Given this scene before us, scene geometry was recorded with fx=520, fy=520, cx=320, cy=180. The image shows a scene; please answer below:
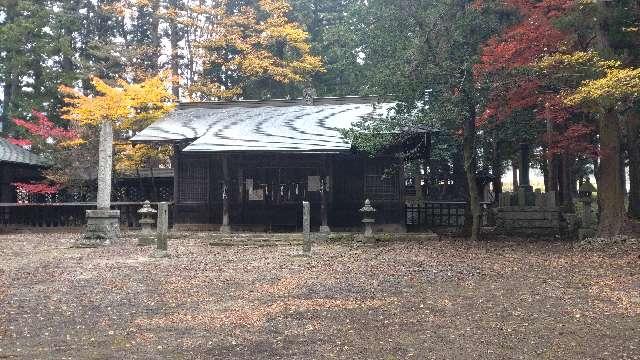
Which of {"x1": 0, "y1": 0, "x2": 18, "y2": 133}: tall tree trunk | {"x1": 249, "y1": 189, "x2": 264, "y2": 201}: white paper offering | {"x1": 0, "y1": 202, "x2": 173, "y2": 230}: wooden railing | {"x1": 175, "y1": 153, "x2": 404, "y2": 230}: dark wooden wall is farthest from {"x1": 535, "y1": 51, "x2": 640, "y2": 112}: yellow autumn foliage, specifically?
{"x1": 0, "y1": 0, "x2": 18, "y2": 133}: tall tree trunk

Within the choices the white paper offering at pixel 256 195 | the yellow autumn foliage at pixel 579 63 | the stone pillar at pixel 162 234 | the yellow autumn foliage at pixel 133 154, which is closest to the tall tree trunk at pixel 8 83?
the yellow autumn foliage at pixel 133 154

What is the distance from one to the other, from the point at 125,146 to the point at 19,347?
19.3 m

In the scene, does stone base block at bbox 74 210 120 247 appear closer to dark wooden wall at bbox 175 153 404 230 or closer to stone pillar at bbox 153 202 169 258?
stone pillar at bbox 153 202 169 258

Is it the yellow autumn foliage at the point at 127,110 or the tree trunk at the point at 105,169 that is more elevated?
the yellow autumn foliage at the point at 127,110

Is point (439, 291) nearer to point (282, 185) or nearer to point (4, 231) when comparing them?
point (282, 185)

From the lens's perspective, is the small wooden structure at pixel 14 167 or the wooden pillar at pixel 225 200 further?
the small wooden structure at pixel 14 167

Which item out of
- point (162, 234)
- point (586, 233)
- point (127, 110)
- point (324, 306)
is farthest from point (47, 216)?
point (586, 233)

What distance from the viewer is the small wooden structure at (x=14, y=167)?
78.1 ft

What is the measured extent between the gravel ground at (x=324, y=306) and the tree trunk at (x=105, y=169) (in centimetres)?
317

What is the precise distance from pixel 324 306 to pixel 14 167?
879 inches

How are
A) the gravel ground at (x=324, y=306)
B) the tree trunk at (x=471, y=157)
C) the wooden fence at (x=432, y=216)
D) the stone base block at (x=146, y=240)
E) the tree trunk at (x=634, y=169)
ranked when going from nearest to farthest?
the gravel ground at (x=324, y=306)
the stone base block at (x=146, y=240)
the tree trunk at (x=471, y=157)
the tree trunk at (x=634, y=169)
the wooden fence at (x=432, y=216)

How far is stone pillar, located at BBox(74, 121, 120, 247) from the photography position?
15961mm

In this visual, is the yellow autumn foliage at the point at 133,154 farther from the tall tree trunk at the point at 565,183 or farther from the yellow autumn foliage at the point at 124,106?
the tall tree trunk at the point at 565,183

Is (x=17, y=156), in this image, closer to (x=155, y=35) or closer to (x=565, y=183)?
(x=155, y=35)
